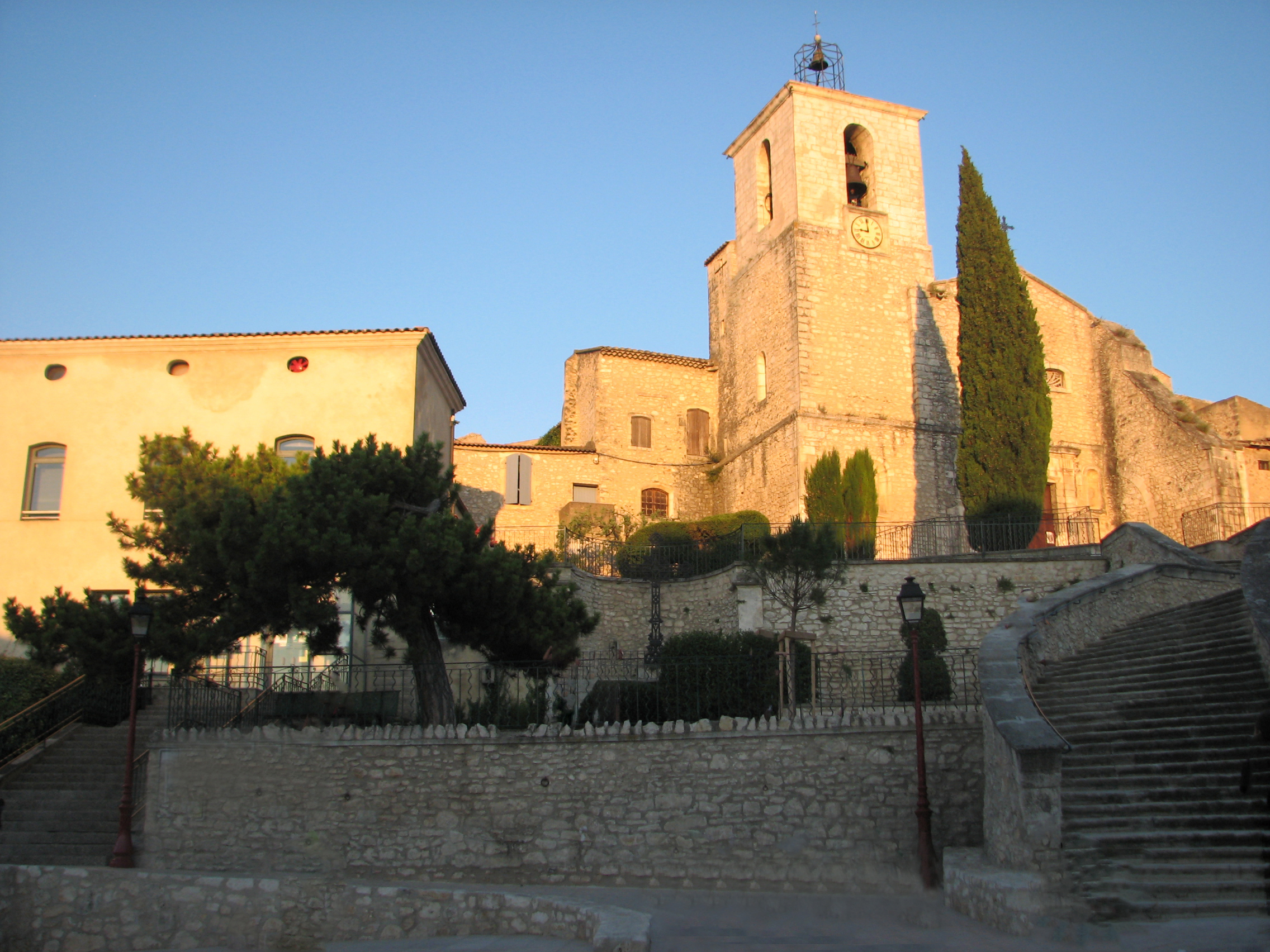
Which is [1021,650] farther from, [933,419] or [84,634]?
[933,419]

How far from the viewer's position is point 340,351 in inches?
839

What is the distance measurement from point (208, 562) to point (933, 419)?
2128 centimetres

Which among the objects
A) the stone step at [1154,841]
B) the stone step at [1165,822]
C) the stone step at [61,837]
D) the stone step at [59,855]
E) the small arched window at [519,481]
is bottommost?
the stone step at [59,855]

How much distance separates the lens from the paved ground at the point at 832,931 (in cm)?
861

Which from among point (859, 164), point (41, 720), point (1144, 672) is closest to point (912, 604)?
point (1144, 672)

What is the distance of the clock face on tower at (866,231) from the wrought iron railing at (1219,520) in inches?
443

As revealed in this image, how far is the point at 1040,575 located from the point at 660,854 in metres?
11.0

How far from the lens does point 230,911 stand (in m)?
12.5

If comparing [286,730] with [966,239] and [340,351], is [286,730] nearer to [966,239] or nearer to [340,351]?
[340,351]

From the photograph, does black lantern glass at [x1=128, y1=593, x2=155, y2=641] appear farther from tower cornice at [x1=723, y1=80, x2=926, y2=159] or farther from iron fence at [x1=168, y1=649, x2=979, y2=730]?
tower cornice at [x1=723, y1=80, x2=926, y2=159]

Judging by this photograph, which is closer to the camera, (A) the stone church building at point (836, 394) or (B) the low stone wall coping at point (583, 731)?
(B) the low stone wall coping at point (583, 731)

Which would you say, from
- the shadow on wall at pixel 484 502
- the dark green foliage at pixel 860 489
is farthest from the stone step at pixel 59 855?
the shadow on wall at pixel 484 502

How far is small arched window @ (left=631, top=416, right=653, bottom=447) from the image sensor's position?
33.2 m

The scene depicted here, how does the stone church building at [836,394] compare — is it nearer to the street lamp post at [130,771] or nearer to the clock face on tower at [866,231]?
the clock face on tower at [866,231]
